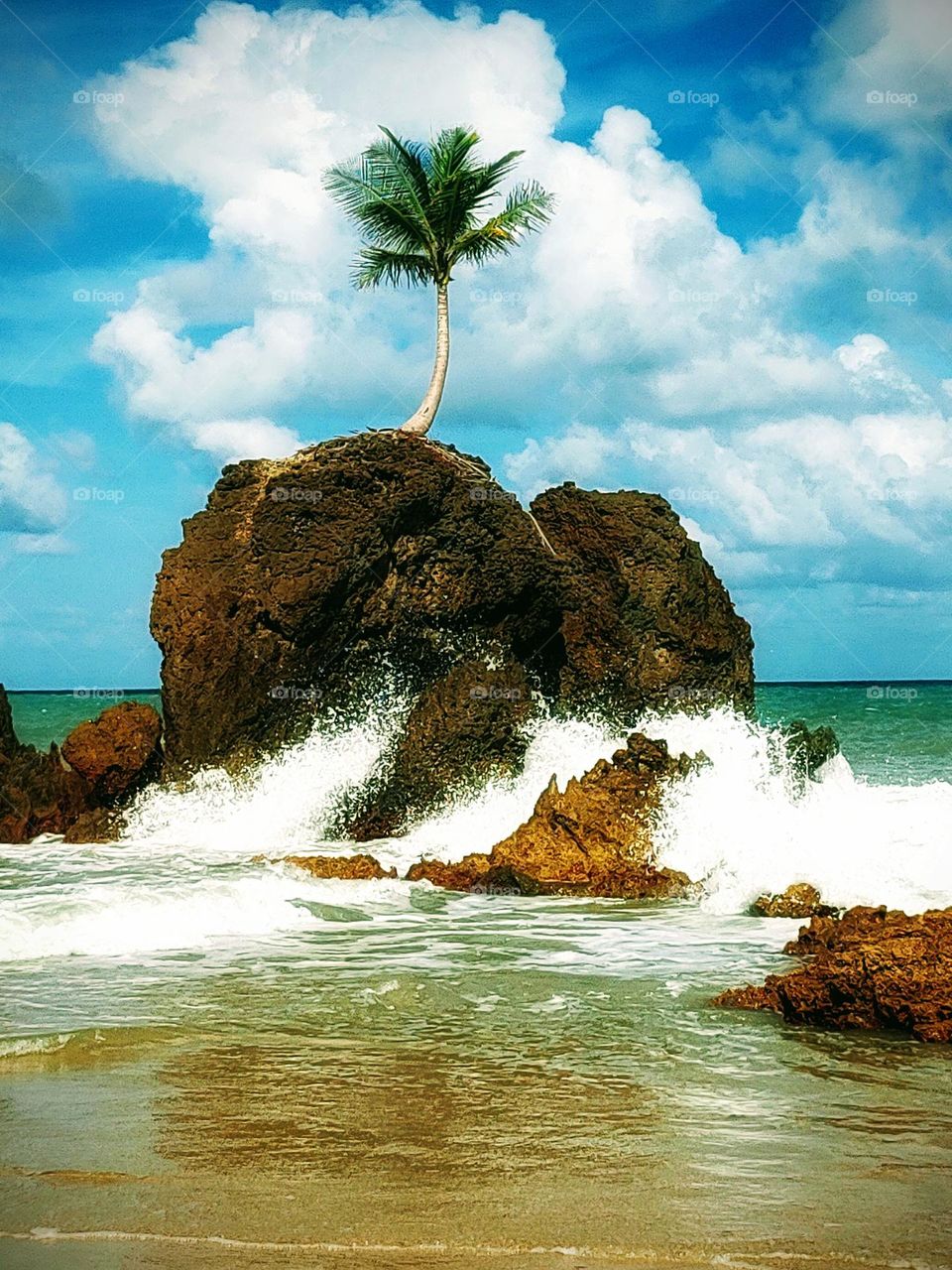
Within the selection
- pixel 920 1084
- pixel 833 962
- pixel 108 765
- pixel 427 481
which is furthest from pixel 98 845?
pixel 920 1084

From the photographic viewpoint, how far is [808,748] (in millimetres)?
16203

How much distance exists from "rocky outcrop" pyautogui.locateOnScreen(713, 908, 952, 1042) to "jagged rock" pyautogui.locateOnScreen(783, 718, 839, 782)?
8353 mm

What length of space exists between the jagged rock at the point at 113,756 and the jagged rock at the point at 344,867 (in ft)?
13.3

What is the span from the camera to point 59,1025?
6625 mm

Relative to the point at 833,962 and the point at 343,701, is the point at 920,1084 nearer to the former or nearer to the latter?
the point at 833,962

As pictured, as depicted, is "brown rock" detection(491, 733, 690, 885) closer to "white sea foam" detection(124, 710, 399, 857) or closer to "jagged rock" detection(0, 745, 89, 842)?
"white sea foam" detection(124, 710, 399, 857)

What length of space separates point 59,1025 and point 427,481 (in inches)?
381

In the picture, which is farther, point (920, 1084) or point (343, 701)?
point (343, 701)

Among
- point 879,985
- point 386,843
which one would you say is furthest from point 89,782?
point 879,985

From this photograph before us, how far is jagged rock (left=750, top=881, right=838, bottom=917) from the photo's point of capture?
32.1 ft

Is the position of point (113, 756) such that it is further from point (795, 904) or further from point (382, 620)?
point (795, 904)

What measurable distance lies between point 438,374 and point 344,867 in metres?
9.63

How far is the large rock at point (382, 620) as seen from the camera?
48.6ft

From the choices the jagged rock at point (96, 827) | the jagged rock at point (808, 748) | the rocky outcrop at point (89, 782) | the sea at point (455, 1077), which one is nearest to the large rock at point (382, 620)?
the rocky outcrop at point (89, 782)
